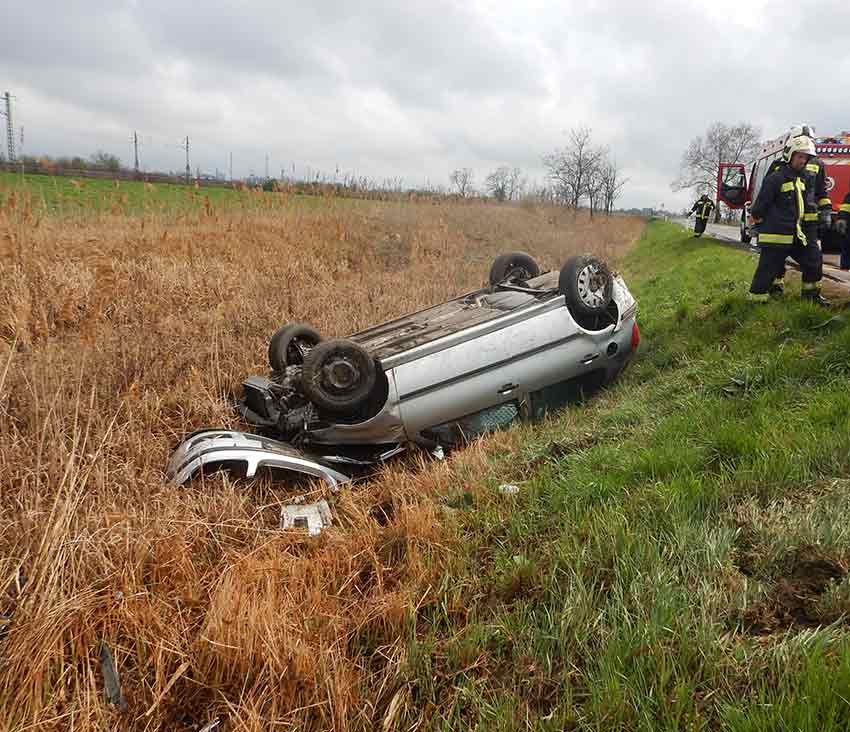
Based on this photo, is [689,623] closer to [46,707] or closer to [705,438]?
[705,438]

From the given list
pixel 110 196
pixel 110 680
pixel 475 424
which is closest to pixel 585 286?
pixel 475 424

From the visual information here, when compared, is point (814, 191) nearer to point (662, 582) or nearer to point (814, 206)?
point (814, 206)

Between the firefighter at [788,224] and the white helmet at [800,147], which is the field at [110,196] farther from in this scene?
the white helmet at [800,147]

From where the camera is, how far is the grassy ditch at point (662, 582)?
4.83 ft

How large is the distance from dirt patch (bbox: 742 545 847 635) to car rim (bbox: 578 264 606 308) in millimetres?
2677

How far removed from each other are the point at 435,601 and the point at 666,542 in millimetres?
887

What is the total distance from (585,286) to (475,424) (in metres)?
1.39

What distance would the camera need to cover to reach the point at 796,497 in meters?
2.21

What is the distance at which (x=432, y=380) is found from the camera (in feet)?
12.7

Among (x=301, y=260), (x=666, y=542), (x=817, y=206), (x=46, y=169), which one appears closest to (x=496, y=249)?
(x=301, y=260)

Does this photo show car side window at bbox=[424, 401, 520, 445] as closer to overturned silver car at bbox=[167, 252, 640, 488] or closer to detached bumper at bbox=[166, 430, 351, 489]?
overturned silver car at bbox=[167, 252, 640, 488]

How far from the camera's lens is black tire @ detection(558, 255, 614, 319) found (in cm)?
427

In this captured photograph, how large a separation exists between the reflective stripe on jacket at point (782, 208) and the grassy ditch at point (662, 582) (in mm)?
2414

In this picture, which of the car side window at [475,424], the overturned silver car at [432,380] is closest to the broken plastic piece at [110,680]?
the overturned silver car at [432,380]
